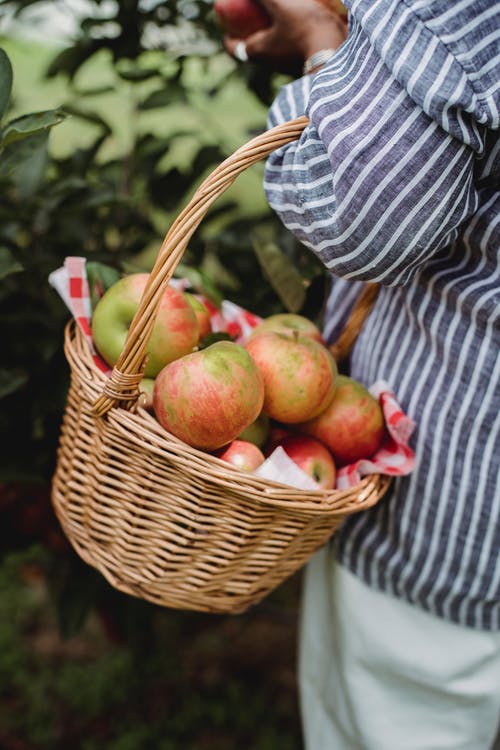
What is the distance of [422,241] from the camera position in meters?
0.87

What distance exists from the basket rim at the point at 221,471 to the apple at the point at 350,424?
10cm

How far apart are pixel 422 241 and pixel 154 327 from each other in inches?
15.5

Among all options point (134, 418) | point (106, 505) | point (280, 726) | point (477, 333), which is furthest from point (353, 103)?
point (280, 726)

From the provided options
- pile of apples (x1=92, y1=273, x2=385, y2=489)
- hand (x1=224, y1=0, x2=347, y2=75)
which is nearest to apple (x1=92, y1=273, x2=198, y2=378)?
pile of apples (x1=92, y1=273, x2=385, y2=489)

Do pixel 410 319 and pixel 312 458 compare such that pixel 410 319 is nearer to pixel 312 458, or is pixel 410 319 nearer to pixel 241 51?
pixel 312 458

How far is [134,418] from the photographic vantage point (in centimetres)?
90

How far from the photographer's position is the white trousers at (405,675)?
45.8 inches

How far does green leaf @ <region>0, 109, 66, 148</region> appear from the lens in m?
0.95

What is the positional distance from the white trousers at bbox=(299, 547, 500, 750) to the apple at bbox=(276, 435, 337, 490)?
0.96ft

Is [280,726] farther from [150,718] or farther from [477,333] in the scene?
[477,333]

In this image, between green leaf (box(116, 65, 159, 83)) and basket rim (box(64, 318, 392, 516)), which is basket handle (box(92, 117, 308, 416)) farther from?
green leaf (box(116, 65, 159, 83))

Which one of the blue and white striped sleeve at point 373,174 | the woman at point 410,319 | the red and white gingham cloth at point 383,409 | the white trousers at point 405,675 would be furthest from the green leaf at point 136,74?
the white trousers at point 405,675

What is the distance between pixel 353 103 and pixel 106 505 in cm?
63

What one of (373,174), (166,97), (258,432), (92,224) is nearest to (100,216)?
(92,224)
